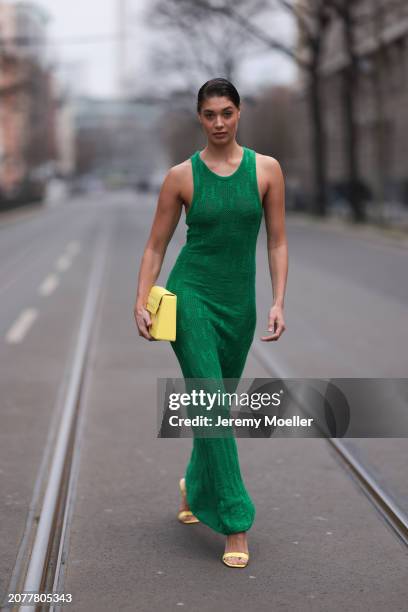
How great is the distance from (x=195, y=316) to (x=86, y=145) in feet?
473

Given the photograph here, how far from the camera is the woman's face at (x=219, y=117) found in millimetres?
4008

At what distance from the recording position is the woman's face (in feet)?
13.1

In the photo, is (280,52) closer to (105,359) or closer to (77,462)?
(105,359)

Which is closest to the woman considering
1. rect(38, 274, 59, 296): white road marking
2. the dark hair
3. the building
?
the dark hair

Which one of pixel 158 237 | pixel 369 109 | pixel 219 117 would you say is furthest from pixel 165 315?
pixel 369 109

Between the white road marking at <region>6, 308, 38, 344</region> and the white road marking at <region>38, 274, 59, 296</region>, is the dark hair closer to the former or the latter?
the white road marking at <region>6, 308, 38, 344</region>

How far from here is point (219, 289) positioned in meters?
4.13

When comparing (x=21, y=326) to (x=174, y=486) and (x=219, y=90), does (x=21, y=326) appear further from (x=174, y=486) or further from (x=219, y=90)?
(x=219, y=90)

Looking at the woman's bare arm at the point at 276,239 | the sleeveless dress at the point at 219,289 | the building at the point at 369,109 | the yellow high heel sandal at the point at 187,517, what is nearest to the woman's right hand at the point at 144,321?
the sleeveless dress at the point at 219,289

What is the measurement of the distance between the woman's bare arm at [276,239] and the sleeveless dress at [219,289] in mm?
66

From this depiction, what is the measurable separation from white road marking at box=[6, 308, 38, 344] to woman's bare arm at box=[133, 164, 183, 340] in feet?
20.4

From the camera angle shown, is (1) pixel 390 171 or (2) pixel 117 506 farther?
(1) pixel 390 171

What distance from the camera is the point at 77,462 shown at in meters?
5.72

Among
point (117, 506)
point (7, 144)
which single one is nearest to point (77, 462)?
point (117, 506)
